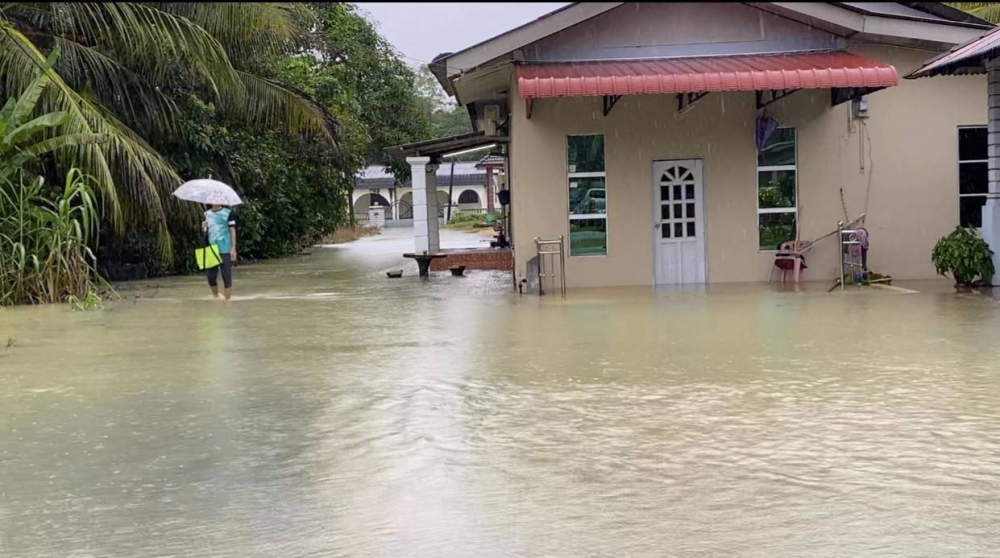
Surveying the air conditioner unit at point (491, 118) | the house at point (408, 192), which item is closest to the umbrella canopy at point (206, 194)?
the air conditioner unit at point (491, 118)

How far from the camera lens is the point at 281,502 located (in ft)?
17.5

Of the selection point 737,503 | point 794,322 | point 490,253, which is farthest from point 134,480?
point 490,253

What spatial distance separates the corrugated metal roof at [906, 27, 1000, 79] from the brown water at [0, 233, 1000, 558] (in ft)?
10.3

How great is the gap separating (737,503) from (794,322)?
6.87m

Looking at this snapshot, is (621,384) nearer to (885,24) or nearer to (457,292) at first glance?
(457,292)

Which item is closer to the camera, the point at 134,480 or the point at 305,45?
the point at 134,480

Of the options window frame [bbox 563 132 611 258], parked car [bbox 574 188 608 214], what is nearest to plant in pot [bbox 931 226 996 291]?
window frame [bbox 563 132 611 258]

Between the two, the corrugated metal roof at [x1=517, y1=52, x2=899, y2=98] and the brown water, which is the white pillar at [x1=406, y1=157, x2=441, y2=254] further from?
the brown water

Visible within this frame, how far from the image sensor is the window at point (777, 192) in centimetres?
1691

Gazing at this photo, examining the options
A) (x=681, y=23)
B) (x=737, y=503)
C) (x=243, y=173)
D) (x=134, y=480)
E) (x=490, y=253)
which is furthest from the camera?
(x=243, y=173)

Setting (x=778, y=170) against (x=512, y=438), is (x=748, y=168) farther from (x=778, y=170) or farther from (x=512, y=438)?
(x=512, y=438)

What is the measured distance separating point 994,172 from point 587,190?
5.91 m

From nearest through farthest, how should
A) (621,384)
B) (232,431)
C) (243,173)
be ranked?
1. (232,431)
2. (621,384)
3. (243,173)

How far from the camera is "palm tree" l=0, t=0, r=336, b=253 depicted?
15555 millimetres
